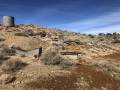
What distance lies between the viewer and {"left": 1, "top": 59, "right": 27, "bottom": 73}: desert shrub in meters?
19.9

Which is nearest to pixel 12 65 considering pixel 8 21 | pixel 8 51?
pixel 8 51

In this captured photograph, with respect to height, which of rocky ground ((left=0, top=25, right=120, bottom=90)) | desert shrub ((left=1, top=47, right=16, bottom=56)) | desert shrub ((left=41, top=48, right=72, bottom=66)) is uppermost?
desert shrub ((left=1, top=47, right=16, bottom=56))

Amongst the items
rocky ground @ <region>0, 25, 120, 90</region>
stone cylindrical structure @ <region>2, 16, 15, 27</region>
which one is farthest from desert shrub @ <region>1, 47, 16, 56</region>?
stone cylindrical structure @ <region>2, 16, 15, 27</region>

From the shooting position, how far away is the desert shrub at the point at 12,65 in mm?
19891

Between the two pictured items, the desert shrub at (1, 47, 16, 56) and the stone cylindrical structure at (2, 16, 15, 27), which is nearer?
the desert shrub at (1, 47, 16, 56)

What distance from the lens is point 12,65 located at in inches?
805

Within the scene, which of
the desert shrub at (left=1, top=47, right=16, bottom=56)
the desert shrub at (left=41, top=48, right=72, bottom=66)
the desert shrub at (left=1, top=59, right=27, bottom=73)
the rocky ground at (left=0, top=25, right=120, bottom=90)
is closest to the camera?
the rocky ground at (left=0, top=25, right=120, bottom=90)

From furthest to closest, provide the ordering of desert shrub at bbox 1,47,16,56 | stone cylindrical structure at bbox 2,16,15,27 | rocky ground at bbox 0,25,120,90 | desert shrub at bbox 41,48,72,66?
stone cylindrical structure at bbox 2,16,15,27
desert shrub at bbox 1,47,16,56
desert shrub at bbox 41,48,72,66
rocky ground at bbox 0,25,120,90

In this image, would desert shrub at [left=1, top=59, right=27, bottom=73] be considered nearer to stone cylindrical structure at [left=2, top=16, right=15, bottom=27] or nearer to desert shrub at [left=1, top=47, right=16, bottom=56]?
desert shrub at [left=1, top=47, right=16, bottom=56]

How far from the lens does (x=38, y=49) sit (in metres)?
24.8

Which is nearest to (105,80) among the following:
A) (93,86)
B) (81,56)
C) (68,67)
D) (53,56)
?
(93,86)

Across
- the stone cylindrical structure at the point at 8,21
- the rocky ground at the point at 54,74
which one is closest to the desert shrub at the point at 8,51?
the rocky ground at the point at 54,74

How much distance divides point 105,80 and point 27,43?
9885 mm

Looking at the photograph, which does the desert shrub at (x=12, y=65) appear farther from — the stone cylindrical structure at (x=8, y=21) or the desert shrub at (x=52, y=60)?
the stone cylindrical structure at (x=8, y=21)
